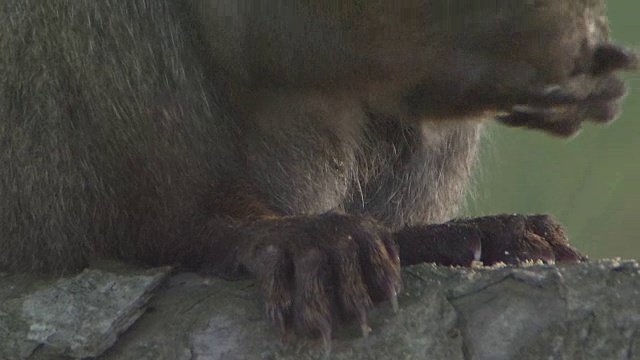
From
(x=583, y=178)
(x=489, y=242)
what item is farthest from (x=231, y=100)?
(x=583, y=178)

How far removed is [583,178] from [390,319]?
9.78 ft

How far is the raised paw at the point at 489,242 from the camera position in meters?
3.23

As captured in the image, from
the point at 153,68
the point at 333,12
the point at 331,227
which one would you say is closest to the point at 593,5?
the point at 333,12

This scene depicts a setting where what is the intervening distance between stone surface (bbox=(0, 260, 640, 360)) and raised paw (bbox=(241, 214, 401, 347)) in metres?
0.04

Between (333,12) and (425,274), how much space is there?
653 millimetres

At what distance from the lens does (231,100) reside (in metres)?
3.29

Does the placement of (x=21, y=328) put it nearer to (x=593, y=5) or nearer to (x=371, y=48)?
(x=371, y=48)

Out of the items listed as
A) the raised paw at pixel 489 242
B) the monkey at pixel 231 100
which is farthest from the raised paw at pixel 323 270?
the raised paw at pixel 489 242

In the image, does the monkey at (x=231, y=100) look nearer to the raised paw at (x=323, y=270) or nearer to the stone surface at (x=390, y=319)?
the raised paw at (x=323, y=270)

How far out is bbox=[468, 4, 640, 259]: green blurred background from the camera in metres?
5.24

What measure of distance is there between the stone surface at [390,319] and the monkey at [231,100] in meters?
0.15

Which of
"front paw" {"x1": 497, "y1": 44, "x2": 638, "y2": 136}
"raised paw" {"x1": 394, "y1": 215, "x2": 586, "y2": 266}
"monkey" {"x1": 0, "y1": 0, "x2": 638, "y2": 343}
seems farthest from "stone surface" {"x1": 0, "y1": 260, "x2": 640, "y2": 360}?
"front paw" {"x1": 497, "y1": 44, "x2": 638, "y2": 136}

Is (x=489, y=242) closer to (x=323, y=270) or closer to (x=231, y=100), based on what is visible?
(x=323, y=270)

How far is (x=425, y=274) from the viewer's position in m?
2.93
